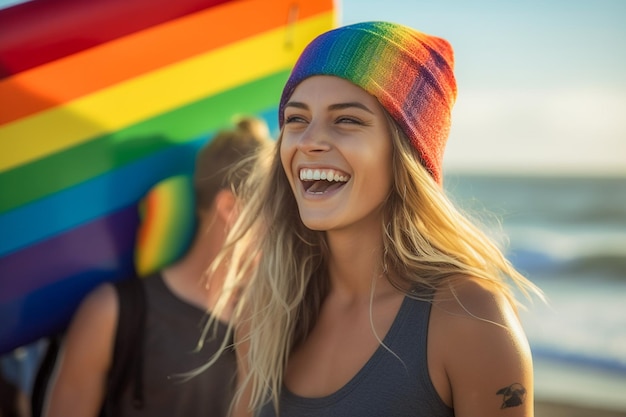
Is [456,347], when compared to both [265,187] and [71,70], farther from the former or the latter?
[71,70]

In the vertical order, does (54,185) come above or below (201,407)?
above

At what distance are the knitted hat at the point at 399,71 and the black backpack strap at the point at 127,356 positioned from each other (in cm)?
103

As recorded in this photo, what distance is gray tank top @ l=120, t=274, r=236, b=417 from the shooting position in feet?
9.09

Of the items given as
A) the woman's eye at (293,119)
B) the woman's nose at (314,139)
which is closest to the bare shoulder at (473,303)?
the woman's nose at (314,139)

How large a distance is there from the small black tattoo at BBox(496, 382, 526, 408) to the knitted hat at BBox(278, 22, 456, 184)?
660 mm

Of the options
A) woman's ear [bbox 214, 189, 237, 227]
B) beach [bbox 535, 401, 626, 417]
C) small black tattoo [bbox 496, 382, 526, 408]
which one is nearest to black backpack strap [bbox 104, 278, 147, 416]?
woman's ear [bbox 214, 189, 237, 227]

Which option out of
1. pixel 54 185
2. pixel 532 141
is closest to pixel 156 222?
pixel 54 185

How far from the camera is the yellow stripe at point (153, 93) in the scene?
271 cm

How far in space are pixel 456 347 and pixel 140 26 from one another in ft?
5.68

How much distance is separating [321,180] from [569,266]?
9.59m

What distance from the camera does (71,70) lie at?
109 inches

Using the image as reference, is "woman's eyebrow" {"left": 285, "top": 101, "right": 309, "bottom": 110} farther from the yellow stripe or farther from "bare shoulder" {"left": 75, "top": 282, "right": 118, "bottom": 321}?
"bare shoulder" {"left": 75, "top": 282, "right": 118, "bottom": 321}

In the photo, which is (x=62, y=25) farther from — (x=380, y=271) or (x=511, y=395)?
(x=511, y=395)

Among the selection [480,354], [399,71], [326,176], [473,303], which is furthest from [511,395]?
[399,71]
